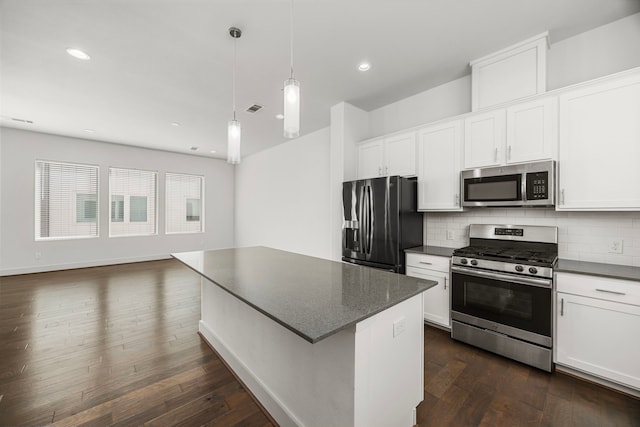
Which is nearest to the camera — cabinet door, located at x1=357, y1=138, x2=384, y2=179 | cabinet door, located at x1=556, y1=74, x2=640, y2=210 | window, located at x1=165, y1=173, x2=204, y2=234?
cabinet door, located at x1=556, y1=74, x2=640, y2=210

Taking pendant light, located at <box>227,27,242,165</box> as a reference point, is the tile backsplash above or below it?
below

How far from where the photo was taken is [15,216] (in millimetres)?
5148

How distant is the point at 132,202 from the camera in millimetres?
6578

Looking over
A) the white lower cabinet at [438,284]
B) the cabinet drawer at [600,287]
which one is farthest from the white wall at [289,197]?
the cabinet drawer at [600,287]

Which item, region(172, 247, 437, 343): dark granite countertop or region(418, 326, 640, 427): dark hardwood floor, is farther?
region(418, 326, 640, 427): dark hardwood floor

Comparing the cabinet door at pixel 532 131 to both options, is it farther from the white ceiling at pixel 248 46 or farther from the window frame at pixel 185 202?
the window frame at pixel 185 202

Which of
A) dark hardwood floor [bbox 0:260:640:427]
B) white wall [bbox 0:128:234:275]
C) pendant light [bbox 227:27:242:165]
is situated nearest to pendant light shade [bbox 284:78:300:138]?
pendant light [bbox 227:27:242:165]

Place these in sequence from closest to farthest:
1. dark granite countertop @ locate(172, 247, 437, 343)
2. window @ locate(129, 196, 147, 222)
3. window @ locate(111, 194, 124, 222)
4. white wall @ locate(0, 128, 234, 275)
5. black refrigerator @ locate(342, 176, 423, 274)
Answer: dark granite countertop @ locate(172, 247, 437, 343), black refrigerator @ locate(342, 176, 423, 274), white wall @ locate(0, 128, 234, 275), window @ locate(111, 194, 124, 222), window @ locate(129, 196, 147, 222)

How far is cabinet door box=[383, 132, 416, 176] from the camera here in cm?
329

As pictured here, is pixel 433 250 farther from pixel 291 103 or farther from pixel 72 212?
pixel 72 212

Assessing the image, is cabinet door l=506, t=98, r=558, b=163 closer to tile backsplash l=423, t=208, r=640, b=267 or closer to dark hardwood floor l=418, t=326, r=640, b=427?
tile backsplash l=423, t=208, r=640, b=267

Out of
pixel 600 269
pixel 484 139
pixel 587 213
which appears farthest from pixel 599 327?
pixel 484 139

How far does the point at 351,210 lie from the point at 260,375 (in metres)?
2.22

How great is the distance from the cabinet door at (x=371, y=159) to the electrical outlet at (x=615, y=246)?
2.28m
